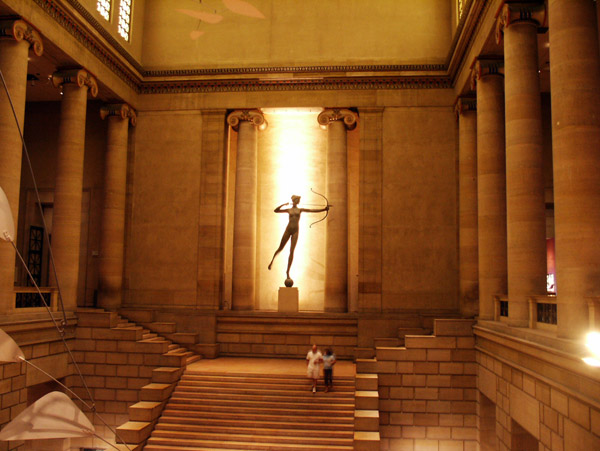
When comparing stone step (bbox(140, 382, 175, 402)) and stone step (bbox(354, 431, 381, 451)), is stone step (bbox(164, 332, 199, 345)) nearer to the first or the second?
stone step (bbox(140, 382, 175, 402))

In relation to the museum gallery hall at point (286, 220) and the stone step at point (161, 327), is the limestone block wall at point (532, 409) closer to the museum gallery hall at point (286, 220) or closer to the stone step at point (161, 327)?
the museum gallery hall at point (286, 220)

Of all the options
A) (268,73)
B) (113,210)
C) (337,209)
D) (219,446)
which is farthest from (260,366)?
(268,73)

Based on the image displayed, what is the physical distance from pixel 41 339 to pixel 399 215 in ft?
42.3

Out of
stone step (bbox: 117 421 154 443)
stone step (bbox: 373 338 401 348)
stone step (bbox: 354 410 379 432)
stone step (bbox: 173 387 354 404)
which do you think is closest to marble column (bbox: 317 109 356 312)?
stone step (bbox: 373 338 401 348)

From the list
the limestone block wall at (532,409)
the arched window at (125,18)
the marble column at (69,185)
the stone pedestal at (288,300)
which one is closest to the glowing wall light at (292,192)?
the stone pedestal at (288,300)

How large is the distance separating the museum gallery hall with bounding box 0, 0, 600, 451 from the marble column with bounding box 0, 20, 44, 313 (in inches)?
2.2

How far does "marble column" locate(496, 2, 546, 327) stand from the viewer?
1355 centimetres

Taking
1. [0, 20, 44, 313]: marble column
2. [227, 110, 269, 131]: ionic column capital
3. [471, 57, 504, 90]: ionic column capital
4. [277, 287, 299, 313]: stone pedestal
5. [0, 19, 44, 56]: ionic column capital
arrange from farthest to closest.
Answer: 1. [227, 110, 269, 131]: ionic column capital
2. [277, 287, 299, 313]: stone pedestal
3. [471, 57, 504, 90]: ionic column capital
4. [0, 19, 44, 56]: ionic column capital
5. [0, 20, 44, 313]: marble column

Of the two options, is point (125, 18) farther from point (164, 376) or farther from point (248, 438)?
point (248, 438)

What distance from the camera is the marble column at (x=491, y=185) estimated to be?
16.8 metres

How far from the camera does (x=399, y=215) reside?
21719 millimetres

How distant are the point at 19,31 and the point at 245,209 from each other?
10316 mm

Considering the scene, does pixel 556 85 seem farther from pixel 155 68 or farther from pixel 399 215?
pixel 155 68

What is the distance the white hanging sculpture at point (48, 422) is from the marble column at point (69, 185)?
1504cm
